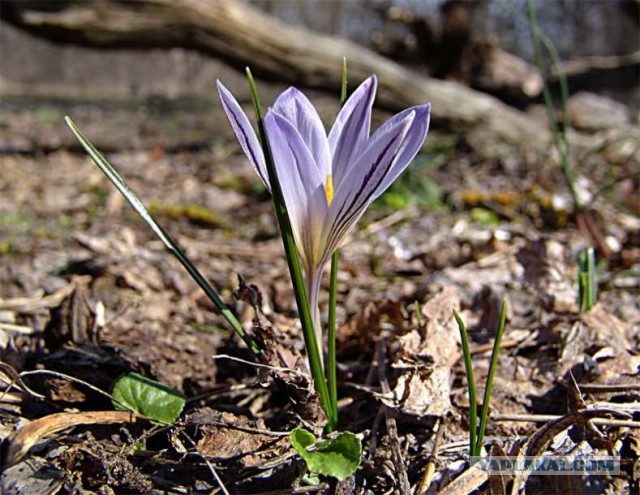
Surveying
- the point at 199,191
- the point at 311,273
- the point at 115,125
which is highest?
the point at 311,273

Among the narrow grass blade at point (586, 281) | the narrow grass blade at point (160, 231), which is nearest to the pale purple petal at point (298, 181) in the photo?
the narrow grass blade at point (160, 231)

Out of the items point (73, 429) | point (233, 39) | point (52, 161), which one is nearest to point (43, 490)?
point (73, 429)

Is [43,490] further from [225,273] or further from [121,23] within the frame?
[121,23]

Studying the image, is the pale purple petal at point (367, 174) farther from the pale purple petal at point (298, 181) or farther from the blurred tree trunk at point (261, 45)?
the blurred tree trunk at point (261, 45)

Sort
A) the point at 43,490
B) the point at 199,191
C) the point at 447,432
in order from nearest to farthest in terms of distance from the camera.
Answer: the point at 43,490 < the point at 447,432 < the point at 199,191

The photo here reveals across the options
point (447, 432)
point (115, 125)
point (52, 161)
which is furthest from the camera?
point (115, 125)

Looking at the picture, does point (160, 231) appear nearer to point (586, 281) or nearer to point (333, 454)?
point (333, 454)

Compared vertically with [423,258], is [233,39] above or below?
above
